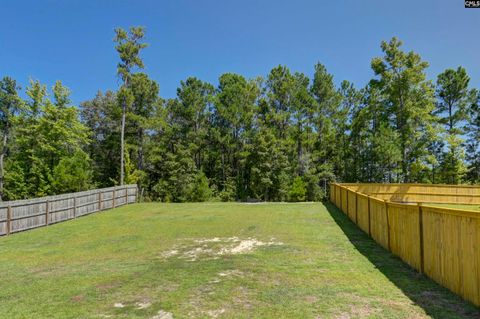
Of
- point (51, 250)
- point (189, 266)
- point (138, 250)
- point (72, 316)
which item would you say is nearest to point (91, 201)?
point (51, 250)

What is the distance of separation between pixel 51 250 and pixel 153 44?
24.3 meters

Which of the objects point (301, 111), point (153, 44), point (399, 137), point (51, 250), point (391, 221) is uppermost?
point (153, 44)

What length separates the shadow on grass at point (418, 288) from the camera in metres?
3.62

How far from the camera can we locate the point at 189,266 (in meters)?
5.75

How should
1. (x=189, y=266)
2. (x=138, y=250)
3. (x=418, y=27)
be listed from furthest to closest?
(x=418, y=27) → (x=138, y=250) → (x=189, y=266)

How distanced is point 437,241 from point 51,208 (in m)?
12.9

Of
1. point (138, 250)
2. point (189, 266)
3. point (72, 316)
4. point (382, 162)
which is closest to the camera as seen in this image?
point (72, 316)

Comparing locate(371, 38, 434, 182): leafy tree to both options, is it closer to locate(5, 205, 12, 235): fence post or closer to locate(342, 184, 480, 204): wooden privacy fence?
locate(342, 184, 480, 204): wooden privacy fence

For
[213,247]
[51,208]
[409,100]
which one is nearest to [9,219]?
[51,208]

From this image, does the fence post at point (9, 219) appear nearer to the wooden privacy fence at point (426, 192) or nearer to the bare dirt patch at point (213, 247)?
the bare dirt patch at point (213, 247)

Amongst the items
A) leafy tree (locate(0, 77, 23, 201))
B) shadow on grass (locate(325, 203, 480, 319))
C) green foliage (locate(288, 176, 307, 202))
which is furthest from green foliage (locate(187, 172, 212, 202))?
shadow on grass (locate(325, 203, 480, 319))

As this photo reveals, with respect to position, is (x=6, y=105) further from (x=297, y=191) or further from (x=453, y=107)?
(x=453, y=107)

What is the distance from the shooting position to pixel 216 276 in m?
5.09

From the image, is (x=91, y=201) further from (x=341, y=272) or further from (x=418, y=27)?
(x=418, y=27)
